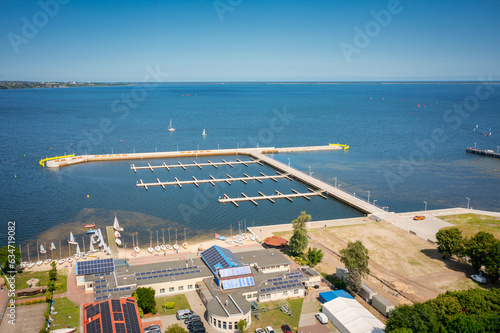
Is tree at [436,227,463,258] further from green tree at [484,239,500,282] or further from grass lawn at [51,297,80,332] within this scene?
grass lawn at [51,297,80,332]

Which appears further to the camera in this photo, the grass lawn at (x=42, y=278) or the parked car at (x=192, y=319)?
the grass lawn at (x=42, y=278)

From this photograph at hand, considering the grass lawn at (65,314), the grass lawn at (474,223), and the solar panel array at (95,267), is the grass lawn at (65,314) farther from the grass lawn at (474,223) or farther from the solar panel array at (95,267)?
the grass lawn at (474,223)

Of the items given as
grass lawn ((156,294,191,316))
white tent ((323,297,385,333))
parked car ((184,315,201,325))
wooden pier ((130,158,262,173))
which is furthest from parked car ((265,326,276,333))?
wooden pier ((130,158,262,173))

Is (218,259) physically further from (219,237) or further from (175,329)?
(175,329)

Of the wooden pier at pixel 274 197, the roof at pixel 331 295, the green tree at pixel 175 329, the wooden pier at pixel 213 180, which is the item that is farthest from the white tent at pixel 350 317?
the wooden pier at pixel 213 180

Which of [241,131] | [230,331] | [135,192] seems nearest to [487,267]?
[230,331]

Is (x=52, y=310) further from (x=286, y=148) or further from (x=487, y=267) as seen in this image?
(x=286, y=148)
